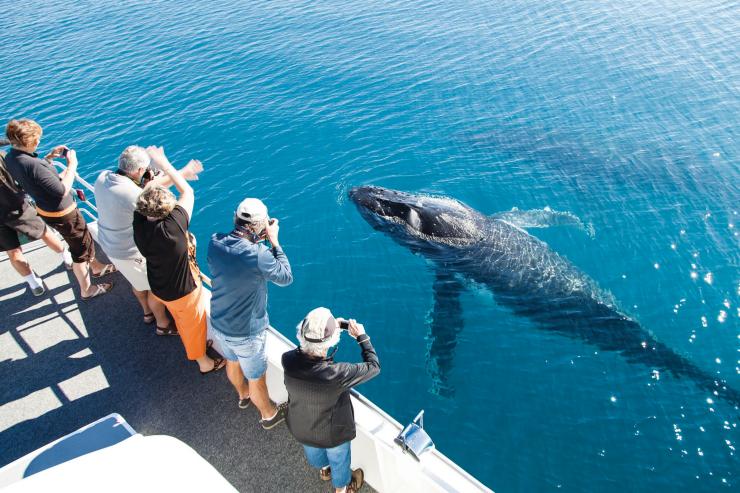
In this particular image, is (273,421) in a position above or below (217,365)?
below

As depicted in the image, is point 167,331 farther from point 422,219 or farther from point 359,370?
point 422,219

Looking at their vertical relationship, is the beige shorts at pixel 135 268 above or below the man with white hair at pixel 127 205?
below

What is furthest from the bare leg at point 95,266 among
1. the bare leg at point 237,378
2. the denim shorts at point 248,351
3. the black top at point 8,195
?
the denim shorts at point 248,351

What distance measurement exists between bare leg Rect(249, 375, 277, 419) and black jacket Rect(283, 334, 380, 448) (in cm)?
117

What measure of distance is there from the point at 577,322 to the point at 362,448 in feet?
19.3

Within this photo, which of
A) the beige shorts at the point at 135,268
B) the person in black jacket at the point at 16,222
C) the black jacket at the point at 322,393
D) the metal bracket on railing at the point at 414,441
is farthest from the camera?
the person in black jacket at the point at 16,222

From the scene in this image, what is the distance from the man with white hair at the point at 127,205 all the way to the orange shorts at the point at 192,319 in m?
1.01

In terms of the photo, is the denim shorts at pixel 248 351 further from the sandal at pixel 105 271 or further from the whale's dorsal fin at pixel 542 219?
the whale's dorsal fin at pixel 542 219

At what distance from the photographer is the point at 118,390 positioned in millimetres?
6750

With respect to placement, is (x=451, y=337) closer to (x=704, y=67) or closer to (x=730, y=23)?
(x=704, y=67)

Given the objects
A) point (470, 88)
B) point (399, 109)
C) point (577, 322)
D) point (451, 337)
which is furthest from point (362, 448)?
point (470, 88)

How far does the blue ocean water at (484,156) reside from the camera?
8195mm

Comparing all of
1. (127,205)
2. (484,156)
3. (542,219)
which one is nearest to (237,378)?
(127,205)

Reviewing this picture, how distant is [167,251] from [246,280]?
1.13 metres
